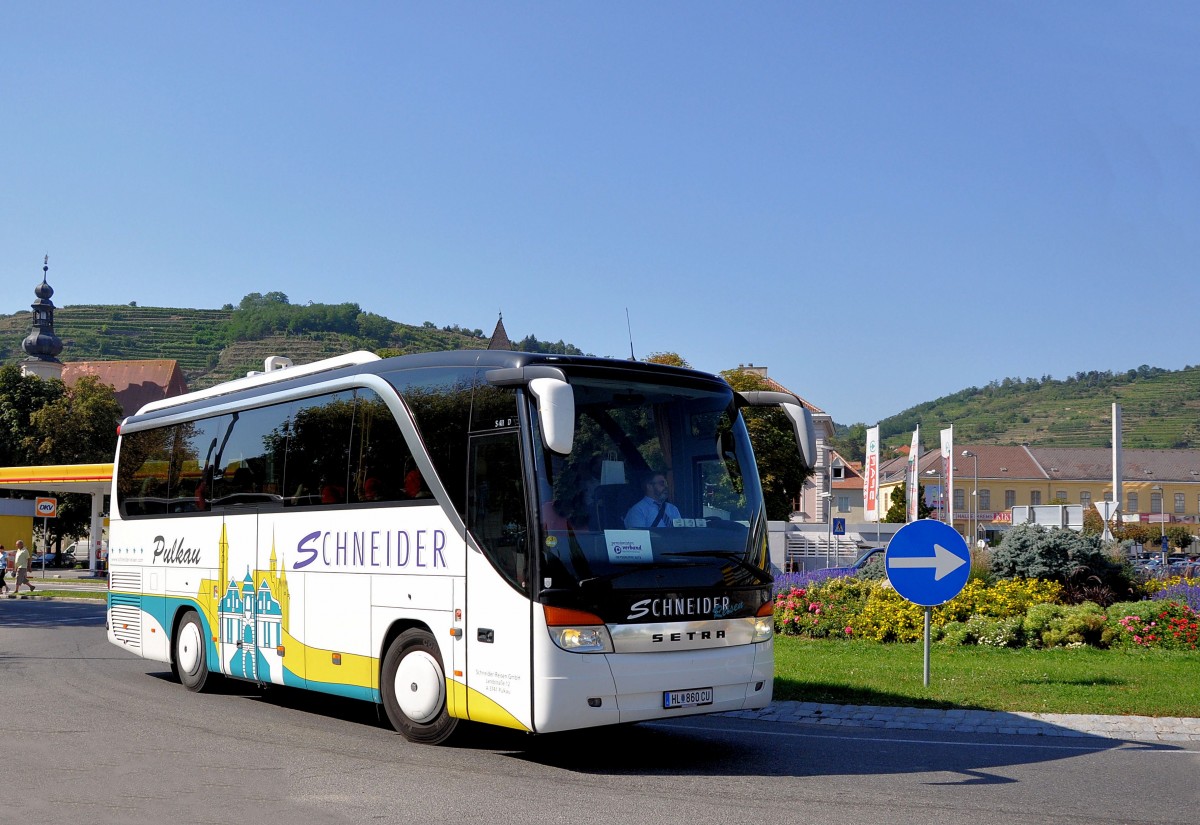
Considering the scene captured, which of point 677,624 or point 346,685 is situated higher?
point 677,624

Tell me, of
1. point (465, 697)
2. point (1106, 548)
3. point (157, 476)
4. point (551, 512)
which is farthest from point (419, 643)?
point (1106, 548)

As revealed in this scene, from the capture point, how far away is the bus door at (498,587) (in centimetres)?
905

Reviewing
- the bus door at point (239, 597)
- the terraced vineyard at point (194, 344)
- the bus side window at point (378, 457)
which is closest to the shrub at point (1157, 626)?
the bus side window at point (378, 457)

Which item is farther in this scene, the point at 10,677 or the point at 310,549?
the point at 10,677

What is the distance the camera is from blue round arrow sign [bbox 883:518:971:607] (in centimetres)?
1271

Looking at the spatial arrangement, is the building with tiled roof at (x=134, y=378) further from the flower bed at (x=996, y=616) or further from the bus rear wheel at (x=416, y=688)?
the bus rear wheel at (x=416, y=688)

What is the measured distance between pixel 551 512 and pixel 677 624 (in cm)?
135

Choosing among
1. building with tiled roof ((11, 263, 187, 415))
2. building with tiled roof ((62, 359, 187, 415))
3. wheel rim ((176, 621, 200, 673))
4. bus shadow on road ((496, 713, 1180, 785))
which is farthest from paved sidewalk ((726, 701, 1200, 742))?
building with tiled roof ((62, 359, 187, 415))

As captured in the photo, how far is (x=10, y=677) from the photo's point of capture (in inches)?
613

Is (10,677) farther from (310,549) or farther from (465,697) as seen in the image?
(465,697)

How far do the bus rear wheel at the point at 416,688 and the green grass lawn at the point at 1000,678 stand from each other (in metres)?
4.51

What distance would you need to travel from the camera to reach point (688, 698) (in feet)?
30.8

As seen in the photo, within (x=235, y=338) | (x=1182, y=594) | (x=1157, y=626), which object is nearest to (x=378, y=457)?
(x=1157, y=626)

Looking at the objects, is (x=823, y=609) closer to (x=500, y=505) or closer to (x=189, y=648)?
(x=189, y=648)
